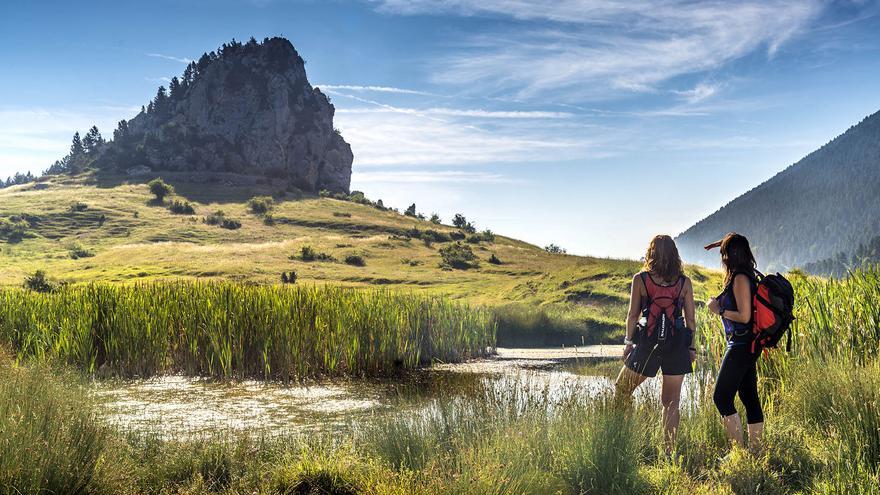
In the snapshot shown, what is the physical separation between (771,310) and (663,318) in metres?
0.99

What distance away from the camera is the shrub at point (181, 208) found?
8719 cm

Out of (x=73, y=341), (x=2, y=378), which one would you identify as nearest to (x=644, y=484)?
(x=2, y=378)

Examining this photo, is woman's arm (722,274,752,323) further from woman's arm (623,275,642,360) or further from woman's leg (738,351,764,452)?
woman's arm (623,275,642,360)

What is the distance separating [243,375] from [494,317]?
1115 centimetres

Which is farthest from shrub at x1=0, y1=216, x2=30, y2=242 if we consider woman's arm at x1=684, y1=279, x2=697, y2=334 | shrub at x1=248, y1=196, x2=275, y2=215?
woman's arm at x1=684, y1=279, x2=697, y2=334

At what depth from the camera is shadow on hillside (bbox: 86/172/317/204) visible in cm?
10112

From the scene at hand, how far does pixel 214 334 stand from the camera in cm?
1477

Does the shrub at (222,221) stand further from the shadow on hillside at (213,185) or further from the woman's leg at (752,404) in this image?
the woman's leg at (752,404)

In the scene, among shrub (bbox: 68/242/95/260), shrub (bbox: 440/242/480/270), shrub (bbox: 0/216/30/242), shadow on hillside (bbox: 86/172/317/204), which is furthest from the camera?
shadow on hillside (bbox: 86/172/317/204)

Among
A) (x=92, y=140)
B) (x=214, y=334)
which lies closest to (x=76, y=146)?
(x=92, y=140)

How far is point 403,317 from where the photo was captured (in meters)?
17.2

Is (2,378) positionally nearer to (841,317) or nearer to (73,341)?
(73,341)

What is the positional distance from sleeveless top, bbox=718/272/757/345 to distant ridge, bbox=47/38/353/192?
386 feet

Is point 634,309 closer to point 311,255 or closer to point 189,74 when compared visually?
point 311,255
